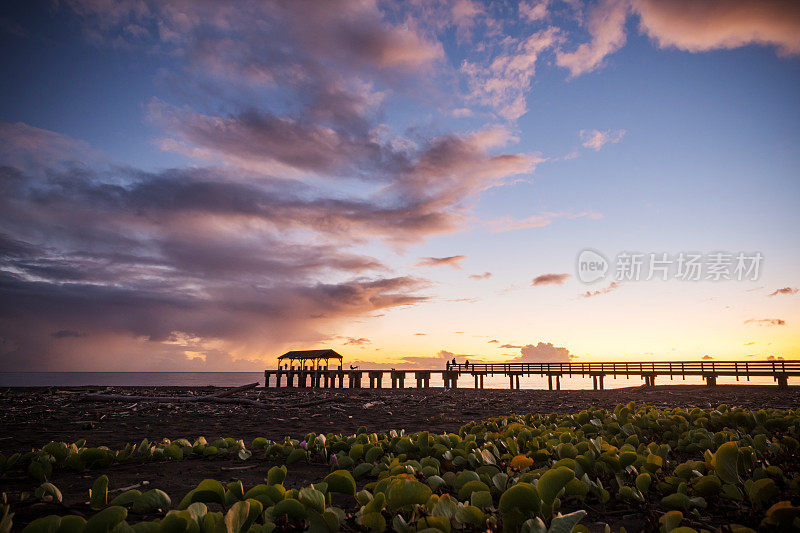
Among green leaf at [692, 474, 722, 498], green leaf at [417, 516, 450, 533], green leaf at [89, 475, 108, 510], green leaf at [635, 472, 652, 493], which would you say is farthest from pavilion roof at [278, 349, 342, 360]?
green leaf at [417, 516, 450, 533]

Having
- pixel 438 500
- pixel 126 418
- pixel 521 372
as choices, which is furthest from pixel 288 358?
pixel 438 500

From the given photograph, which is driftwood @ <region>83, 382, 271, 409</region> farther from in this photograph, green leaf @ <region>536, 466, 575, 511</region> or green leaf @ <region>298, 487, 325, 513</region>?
green leaf @ <region>536, 466, 575, 511</region>

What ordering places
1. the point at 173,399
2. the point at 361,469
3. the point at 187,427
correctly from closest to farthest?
the point at 361,469, the point at 187,427, the point at 173,399

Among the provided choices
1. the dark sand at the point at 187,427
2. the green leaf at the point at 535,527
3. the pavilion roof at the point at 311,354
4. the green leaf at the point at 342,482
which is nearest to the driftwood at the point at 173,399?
the dark sand at the point at 187,427

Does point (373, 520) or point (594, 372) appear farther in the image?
point (594, 372)

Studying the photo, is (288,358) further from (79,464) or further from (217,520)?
(217,520)

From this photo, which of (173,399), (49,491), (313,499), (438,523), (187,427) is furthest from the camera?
(173,399)

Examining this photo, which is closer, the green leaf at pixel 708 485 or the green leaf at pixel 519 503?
the green leaf at pixel 519 503

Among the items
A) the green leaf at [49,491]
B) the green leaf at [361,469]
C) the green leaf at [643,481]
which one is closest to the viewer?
the green leaf at [49,491]

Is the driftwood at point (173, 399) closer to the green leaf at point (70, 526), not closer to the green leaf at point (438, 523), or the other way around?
the green leaf at point (70, 526)

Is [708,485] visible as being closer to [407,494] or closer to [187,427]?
[407,494]

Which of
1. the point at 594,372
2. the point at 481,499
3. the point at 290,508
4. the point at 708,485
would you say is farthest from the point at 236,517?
the point at 594,372

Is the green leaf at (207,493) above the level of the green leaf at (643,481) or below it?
above

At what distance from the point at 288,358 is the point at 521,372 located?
20912mm
